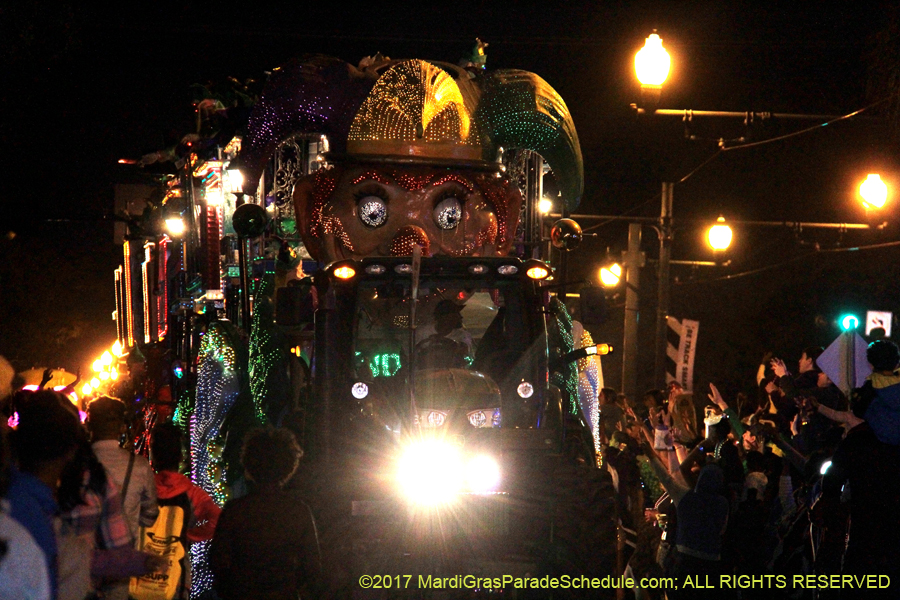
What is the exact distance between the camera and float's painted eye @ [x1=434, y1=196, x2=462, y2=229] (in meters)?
10.1

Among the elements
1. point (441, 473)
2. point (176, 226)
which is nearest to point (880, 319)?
point (176, 226)

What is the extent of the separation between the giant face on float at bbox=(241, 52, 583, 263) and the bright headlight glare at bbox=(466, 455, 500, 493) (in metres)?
2.69

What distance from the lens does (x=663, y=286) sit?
2073 cm

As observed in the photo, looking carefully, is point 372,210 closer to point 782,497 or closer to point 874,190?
point 782,497

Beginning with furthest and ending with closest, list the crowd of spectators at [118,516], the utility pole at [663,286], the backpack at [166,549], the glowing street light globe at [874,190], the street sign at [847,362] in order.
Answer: the utility pole at [663,286]
the glowing street light globe at [874,190]
the street sign at [847,362]
the backpack at [166,549]
the crowd of spectators at [118,516]

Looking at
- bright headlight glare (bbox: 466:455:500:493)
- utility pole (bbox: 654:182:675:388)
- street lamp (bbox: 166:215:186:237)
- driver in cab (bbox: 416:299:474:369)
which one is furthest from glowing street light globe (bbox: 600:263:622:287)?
bright headlight glare (bbox: 466:455:500:493)

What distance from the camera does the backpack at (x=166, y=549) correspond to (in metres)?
6.32

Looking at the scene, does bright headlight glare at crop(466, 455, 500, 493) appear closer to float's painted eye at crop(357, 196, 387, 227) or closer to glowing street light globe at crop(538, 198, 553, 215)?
float's painted eye at crop(357, 196, 387, 227)

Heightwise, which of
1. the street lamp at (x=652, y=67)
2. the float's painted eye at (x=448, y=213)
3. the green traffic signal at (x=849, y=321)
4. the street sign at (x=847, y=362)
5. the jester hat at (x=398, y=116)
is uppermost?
the street lamp at (x=652, y=67)

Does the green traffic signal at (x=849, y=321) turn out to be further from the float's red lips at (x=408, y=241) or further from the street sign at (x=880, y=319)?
the float's red lips at (x=408, y=241)

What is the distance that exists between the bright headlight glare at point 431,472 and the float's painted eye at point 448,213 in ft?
9.70

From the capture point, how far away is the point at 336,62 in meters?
10.3

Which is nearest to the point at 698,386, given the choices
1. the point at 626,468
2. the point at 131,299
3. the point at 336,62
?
the point at 131,299

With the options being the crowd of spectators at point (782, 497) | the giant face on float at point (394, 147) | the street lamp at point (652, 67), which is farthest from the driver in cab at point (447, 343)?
the street lamp at point (652, 67)
